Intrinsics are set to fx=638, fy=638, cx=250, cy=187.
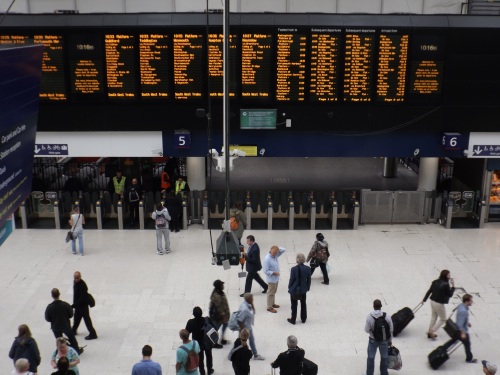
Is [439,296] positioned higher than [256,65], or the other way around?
[256,65]

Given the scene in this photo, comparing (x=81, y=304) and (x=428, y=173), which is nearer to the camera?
(x=81, y=304)

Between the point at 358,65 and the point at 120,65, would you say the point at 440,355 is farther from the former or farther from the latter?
the point at 120,65

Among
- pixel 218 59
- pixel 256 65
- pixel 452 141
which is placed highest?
pixel 218 59

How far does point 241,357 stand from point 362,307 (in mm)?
4071

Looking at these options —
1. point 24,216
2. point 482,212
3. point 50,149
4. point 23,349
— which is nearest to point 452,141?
point 482,212

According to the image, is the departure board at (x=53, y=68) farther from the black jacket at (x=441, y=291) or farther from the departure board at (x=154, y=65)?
the black jacket at (x=441, y=291)

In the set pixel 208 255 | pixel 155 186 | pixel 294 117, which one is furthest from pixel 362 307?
pixel 155 186

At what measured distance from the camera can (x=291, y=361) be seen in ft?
27.5

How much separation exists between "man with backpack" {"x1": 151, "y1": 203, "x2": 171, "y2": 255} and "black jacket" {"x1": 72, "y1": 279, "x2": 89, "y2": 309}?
3.74m

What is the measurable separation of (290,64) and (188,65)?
2.29 meters

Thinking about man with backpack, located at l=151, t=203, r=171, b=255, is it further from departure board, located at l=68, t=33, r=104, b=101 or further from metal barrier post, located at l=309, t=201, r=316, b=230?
metal barrier post, located at l=309, t=201, r=316, b=230

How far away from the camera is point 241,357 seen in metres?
8.52

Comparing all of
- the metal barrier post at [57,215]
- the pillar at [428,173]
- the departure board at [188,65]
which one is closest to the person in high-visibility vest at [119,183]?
the metal barrier post at [57,215]

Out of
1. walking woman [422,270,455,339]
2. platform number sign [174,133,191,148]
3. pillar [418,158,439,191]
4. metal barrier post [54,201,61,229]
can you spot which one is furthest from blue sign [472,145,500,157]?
metal barrier post [54,201,61,229]
